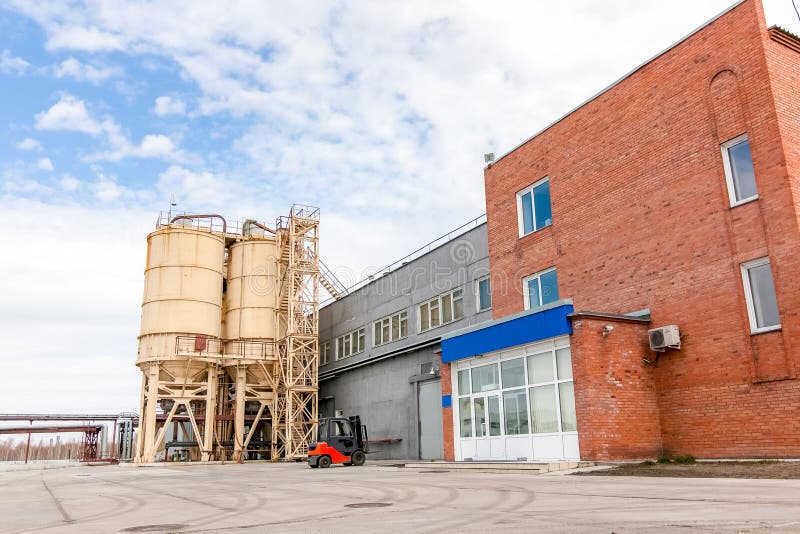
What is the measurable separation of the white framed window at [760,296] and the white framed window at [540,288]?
A: 7.07 metres

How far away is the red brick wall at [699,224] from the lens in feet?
50.2

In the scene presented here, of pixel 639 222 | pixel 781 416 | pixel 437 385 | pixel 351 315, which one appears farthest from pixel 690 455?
pixel 351 315

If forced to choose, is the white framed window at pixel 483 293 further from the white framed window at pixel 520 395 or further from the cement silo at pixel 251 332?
the cement silo at pixel 251 332

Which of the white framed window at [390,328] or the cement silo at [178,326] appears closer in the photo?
the white framed window at [390,328]

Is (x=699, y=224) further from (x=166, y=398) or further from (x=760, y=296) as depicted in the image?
(x=166, y=398)

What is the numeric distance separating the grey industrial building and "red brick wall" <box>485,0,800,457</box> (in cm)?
673

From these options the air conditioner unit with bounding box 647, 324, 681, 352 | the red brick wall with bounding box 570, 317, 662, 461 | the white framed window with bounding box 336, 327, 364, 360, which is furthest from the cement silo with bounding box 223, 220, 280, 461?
the air conditioner unit with bounding box 647, 324, 681, 352

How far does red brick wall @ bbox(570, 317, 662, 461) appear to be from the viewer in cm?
1688

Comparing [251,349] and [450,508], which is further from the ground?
[251,349]

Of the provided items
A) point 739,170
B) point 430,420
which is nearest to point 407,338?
point 430,420

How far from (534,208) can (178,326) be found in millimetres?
A: 23064

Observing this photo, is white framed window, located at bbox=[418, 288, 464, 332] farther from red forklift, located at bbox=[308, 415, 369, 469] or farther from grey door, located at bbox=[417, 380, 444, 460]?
red forklift, located at bbox=[308, 415, 369, 469]

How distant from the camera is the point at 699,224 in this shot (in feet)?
56.9

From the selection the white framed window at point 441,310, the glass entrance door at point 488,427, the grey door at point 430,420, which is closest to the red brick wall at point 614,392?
the glass entrance door at point 488,427
